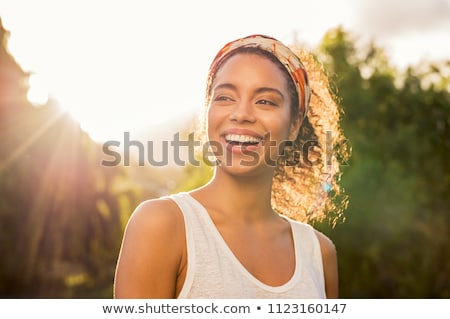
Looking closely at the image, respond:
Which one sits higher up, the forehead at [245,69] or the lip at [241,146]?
the forehead at [245,69]

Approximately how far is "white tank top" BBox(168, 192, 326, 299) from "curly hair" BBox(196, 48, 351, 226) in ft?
2.74

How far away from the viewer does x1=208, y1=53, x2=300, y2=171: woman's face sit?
271 centimetres

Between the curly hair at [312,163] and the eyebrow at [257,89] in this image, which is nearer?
the eyebrow at [257,89]

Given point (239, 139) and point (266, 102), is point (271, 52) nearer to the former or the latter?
point (266, 102)

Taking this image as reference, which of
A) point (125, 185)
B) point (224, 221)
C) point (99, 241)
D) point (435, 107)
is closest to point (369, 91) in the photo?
point (435, 107)

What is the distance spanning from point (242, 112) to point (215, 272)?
70 centimetres

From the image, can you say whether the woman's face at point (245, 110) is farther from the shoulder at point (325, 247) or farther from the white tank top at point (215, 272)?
the shoulder at point (325, 247)

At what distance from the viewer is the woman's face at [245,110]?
2.71m

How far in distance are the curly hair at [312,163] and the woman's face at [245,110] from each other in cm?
56

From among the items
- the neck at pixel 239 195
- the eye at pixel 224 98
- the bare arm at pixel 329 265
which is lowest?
the bare arm at pixel 329 265

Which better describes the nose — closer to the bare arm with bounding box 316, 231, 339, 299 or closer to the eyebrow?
the eyebrow

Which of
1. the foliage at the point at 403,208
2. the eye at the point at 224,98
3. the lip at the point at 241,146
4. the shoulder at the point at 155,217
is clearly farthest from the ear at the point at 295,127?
the foliage at the point at 403,208

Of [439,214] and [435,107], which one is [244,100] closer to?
[439,214]
